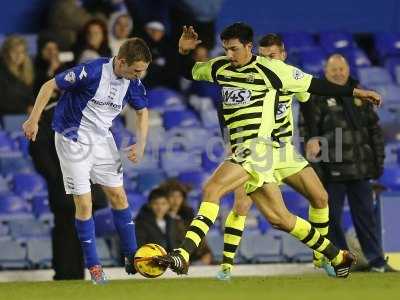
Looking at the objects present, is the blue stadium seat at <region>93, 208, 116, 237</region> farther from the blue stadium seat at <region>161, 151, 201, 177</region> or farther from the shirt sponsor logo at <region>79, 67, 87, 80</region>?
the shirt sponsor logo at <region>79, 67, 87, 80</region>

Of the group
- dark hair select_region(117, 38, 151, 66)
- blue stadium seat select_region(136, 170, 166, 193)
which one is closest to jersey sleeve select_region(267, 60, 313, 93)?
dark hair select_region(117, 38, 151, 66)

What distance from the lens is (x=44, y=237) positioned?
1516cm

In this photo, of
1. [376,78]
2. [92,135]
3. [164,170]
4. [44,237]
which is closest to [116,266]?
[44,237]

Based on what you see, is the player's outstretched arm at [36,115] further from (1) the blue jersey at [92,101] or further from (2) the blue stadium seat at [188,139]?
(2) the blue stadium seat at [188,139]

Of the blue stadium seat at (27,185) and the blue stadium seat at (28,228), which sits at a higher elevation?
the blue stadium seat at (27,185)

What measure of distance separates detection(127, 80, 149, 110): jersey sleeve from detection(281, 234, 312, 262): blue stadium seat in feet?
13.0

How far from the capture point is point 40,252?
1488 centimetres

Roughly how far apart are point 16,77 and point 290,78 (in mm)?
5999

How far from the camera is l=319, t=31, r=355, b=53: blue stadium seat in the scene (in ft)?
63.4

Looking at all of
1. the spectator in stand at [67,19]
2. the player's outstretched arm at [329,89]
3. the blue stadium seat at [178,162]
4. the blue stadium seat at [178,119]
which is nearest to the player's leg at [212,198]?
the player's outstretched arm at [329,89]

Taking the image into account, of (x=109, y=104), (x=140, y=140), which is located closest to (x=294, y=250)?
(x=140, y=140)

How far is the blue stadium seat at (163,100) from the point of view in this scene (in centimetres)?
1773

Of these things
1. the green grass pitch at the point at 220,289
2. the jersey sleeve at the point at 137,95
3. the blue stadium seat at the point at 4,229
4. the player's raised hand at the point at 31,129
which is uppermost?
the jersey sleeve at the point at 137,95

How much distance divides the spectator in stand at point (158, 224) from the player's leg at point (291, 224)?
2.89m
